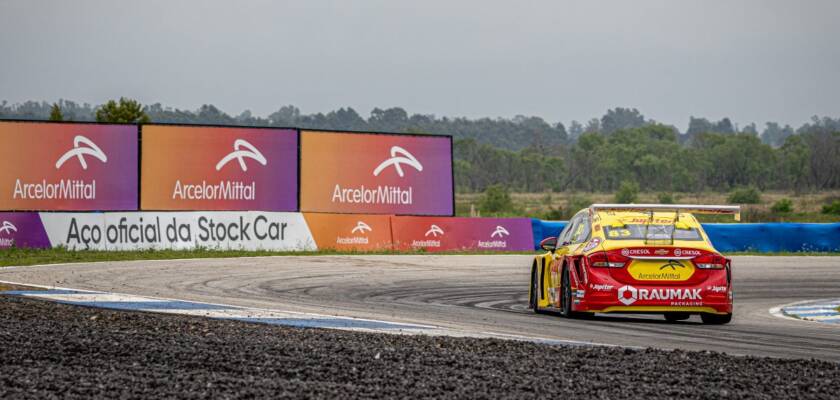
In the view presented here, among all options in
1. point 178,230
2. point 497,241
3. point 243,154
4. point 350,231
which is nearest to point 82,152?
point 178,230

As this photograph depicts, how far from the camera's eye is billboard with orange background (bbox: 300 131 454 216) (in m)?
31.6

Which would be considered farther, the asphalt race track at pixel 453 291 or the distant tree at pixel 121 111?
the distant tree at pixel 121 111

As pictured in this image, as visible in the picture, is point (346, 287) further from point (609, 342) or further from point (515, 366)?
point (515, 366)

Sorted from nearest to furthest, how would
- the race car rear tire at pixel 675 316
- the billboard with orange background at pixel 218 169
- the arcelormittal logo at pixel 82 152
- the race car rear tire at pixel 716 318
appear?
1. the race car rear tire at pixel 716 318
2. the race car rear tire at pixel 675 316
3. the arcelormittal logo at pixel 82 152
4. the billboard with orange background at pixel 218 169

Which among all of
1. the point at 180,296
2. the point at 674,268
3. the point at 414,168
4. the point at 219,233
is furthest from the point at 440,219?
the point at 674,268

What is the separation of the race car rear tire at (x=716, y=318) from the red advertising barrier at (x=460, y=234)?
56.6 ft

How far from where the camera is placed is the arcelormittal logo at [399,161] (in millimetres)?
32156

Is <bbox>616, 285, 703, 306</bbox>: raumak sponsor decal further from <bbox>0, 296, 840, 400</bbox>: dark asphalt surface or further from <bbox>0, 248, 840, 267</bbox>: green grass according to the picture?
<bbox>0, 248, 840, 267</bbox>: green grass

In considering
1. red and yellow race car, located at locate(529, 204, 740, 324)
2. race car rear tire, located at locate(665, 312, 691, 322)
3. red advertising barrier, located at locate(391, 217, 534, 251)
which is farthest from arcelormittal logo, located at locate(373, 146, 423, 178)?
red and yellow race car, located at locate(529, 204, 740, 324)

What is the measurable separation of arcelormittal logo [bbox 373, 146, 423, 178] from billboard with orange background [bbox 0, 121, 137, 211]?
255 inches

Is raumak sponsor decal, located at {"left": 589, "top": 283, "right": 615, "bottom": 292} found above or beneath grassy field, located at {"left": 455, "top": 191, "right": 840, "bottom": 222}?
beneath

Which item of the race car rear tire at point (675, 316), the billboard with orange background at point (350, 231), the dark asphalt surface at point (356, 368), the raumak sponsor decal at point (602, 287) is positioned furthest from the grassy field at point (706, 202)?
the dark asphalt surface at point (356, 368)

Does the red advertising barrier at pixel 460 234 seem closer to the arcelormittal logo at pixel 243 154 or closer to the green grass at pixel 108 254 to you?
the green grass at pixel 108 254

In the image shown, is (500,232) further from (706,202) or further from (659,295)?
(706,202)
